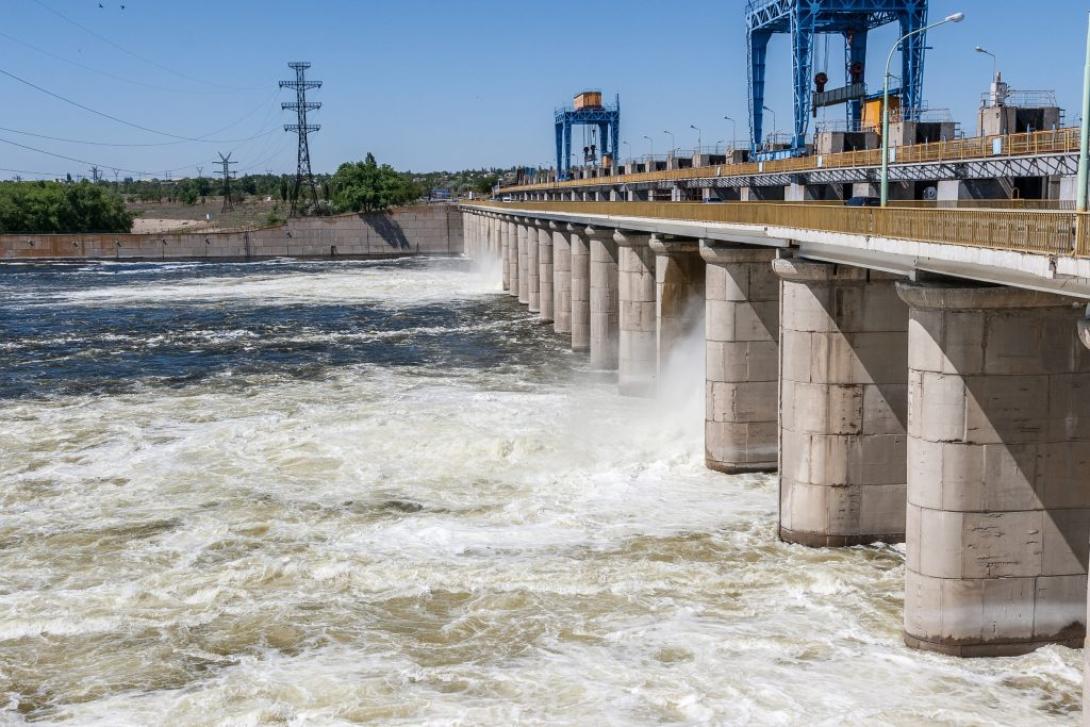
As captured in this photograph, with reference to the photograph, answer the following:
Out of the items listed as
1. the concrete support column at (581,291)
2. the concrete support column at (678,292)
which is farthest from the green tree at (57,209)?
the concrete support column at (678,292)

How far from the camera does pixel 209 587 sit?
75.2 feet

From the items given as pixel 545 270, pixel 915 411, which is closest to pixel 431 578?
pixel 915 411

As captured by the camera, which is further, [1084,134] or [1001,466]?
[1001,466]

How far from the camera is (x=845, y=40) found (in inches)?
3270

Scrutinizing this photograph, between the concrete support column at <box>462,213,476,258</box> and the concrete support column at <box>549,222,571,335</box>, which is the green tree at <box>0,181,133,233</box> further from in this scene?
the concrete support column at <box>549,222,571,335</box>

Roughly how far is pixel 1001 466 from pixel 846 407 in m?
5.93

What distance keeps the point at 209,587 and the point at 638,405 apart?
23.3 m

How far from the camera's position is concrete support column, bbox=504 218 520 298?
94000 millimetres

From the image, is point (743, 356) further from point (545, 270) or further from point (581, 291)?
point (545, 270)

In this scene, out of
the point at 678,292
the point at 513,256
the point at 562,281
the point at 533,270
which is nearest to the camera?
the point at 678,292

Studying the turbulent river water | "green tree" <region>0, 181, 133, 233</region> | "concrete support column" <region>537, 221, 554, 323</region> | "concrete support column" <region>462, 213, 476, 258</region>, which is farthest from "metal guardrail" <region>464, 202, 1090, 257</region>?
"green tree" <region>0, 181, 133, 233</region>

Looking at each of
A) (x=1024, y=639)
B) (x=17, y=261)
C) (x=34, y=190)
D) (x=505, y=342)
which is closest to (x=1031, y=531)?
(x=1024, y=639)

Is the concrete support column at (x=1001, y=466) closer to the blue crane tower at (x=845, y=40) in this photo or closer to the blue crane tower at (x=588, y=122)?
the blue crane tower at (x=845, y=40)

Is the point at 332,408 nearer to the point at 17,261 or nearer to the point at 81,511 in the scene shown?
the point at 81,511
